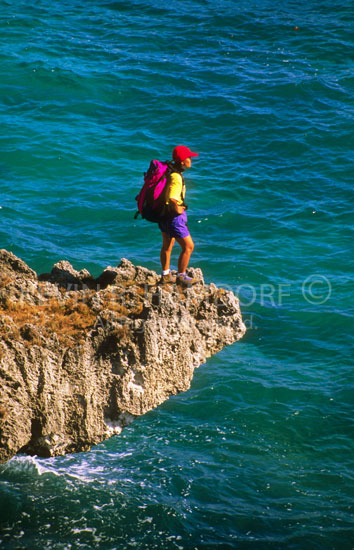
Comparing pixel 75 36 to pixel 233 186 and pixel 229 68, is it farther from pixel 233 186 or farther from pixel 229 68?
pixel 233 186

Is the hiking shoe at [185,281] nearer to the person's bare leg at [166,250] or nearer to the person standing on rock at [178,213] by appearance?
the person standing on rock at [178,213]

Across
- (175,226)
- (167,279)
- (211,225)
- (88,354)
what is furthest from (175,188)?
(211,225)

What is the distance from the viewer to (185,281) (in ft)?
39.0

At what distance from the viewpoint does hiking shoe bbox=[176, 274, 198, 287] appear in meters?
11.9

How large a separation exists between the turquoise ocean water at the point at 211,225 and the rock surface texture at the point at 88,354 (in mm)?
2368

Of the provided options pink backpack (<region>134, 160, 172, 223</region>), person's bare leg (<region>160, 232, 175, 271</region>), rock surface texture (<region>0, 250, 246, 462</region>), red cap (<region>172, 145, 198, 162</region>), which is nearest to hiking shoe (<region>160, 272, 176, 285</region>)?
rock surface texture (<region>0, 250, 246, 462</region>)

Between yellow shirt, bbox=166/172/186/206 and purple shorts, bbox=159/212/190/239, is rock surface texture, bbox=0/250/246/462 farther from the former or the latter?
yellow shirt, bbox=166/172/186/206

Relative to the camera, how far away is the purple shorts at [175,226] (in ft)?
41.0

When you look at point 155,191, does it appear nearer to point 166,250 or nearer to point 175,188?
point 175,188

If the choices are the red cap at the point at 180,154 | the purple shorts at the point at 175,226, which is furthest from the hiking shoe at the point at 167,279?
the red cap at the point at 180,154

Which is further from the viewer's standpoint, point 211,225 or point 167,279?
point 211,225

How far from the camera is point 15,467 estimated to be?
41.9 feet

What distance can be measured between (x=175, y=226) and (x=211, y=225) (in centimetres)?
1117

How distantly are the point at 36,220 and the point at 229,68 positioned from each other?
596 inches
